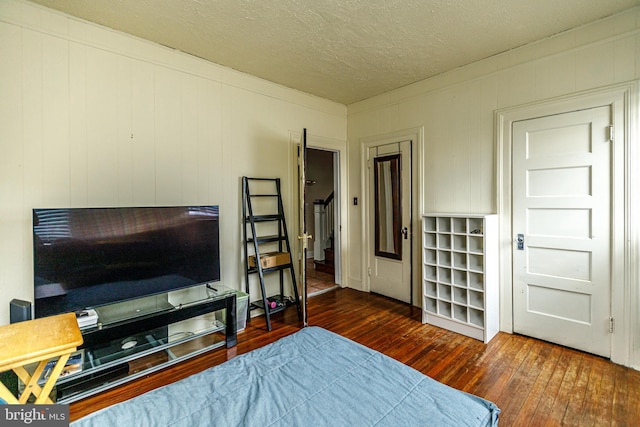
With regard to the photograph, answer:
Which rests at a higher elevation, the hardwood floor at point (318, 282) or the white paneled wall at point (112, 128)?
the white paneled wall at point (112, 128)

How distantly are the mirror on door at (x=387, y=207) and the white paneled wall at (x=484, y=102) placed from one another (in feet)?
0.96

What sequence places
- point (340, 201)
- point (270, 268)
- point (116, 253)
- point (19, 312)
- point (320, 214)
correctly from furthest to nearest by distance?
point (320, 214) → point (340, 201) → point (270, 268) → point (116, 253) → point (19, 312)

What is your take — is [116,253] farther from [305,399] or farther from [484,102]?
[484,102]

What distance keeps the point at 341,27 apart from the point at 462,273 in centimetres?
261


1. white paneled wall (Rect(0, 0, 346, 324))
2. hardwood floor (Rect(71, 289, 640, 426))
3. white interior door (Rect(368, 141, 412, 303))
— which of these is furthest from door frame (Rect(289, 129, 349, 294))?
hardwood floor (Rect(71, 289, 640, 426))

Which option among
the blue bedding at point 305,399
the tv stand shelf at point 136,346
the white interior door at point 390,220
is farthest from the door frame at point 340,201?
the blue bedding at point 305,399

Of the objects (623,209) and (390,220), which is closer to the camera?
(623,209)

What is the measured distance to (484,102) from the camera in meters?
3.06

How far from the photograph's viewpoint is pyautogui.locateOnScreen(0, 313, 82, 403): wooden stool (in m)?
1.22

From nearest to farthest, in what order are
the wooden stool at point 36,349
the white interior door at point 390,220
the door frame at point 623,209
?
the wooden stool at point 36,349, the door frame at point 623,209, the white interior door at point 390,220

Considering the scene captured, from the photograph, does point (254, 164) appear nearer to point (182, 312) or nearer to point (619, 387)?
point (182, 312)

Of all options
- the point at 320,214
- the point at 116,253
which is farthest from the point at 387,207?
the point at 116,253

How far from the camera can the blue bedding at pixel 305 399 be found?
3.66 ft

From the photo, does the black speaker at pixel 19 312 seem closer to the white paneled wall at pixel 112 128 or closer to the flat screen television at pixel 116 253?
the flat screen television at pixel 116 253
